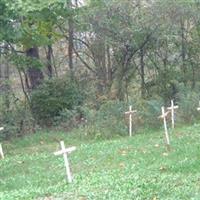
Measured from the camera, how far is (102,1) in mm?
24047

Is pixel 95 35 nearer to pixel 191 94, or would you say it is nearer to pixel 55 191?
pixel 191 94

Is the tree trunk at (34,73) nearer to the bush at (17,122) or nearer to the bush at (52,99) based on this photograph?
the bush at (52,99)

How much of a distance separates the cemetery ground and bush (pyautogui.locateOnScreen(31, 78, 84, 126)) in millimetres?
3711

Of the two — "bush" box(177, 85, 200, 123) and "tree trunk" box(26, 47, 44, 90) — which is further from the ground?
"tree trunk" box(26, 47, 44, 90)

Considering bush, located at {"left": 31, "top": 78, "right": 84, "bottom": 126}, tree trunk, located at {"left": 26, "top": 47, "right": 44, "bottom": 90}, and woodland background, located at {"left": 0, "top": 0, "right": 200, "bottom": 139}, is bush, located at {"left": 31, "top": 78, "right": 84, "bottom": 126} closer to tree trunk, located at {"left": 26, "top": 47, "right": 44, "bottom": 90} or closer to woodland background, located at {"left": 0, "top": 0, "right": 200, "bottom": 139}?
woodland background, located at {"left": 0, "top": 0, "right": 200, "bottom": 139}

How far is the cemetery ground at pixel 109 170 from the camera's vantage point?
9219mm

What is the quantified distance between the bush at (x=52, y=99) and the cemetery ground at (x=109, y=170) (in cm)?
371

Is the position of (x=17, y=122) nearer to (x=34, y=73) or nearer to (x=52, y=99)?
(x=52, y=99)

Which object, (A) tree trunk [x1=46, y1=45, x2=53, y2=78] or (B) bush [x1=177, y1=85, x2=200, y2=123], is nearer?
(B) bush [x1=177, y1=85, x2=200, y2=123]

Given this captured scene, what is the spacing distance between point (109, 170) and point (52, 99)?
12.3m

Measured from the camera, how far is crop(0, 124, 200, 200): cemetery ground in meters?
9.22

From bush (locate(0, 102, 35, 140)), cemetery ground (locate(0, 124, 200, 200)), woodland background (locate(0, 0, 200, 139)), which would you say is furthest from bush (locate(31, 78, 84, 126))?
cemetery ground (locate(0, 124, 200, 200))

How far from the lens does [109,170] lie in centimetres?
1241

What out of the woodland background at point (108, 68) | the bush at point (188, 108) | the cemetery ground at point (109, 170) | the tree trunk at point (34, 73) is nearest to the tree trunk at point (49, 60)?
the woodland background at point (108, 68)
